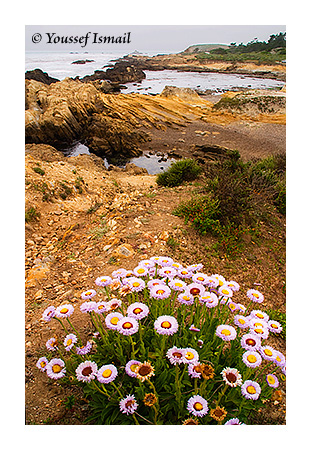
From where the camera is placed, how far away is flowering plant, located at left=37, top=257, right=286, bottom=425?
124cm

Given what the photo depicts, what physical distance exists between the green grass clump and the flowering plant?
4.09 m

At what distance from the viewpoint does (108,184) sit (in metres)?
6.67

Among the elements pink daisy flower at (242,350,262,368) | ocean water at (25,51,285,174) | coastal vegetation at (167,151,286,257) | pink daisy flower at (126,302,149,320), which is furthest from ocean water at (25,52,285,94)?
pink daisy flower at (242,350,262,368)

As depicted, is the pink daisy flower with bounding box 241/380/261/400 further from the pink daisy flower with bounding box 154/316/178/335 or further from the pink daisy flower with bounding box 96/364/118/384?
the pink daisy flower with bounding box 96/364/118/384

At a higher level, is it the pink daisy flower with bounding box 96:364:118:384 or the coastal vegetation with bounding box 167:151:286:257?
the coastal vegetation with bounding box 167:151:286:257

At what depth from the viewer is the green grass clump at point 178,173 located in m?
5.65

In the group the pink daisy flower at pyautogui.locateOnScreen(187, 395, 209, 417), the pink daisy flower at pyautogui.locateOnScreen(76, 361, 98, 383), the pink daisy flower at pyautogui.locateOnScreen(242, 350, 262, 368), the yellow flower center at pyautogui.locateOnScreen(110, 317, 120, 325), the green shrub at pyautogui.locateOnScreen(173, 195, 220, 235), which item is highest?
the green shrub at pyautogui.locateOnScreen(173, 195, 220, 235)

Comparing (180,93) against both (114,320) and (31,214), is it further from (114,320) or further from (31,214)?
(114,320)

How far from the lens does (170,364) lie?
1513 mm

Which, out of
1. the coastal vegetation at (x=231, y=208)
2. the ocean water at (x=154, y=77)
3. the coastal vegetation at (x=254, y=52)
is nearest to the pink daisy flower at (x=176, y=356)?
the coastal vegetation at (x=231, y=208)
